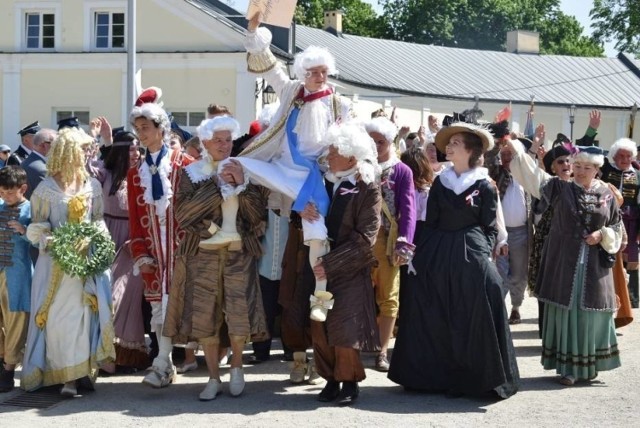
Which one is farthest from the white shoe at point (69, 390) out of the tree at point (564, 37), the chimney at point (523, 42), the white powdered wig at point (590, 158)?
the tree at point (564, 37)

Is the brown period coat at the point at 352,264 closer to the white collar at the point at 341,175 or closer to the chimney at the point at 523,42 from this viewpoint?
the white collar at the point at 341,175

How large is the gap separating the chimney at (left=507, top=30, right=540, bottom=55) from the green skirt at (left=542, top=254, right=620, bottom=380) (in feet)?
140

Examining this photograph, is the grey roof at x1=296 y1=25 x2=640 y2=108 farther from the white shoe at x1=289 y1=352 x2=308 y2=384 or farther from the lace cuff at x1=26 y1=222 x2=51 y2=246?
the lace cuff at x1=26 y1=222 x2=51 y2=246

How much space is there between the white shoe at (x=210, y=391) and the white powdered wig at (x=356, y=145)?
5.37 ft

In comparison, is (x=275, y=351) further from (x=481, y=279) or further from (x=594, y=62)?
(x=594, y=62)

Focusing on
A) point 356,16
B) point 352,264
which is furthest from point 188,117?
point 356,16

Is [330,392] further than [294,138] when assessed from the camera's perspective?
No

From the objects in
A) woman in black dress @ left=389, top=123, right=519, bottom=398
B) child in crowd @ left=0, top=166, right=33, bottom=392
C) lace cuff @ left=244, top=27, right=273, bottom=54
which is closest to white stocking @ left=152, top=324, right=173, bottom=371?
child in crowd @ left=0, top=166, right=33, bottom=392

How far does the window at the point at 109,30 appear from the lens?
27641mm

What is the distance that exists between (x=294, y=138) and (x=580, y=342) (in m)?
2.44

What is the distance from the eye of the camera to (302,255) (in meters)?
6.97

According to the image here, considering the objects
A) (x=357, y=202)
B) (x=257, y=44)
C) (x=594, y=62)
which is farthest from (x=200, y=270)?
(x=594, y=62)

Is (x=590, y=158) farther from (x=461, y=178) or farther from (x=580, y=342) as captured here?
(x=580, y=342)

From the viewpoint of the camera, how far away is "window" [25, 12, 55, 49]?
92.4 ft
